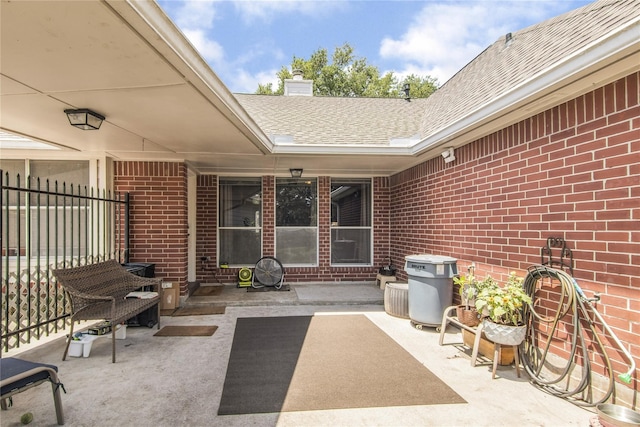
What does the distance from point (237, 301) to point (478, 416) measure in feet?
13.8

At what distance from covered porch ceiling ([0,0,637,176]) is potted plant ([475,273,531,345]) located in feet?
5.81

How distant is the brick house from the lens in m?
2.46

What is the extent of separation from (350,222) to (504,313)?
181 inches

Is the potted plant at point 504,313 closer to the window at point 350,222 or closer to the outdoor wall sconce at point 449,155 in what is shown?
the outdoor wall sconce at point 449,155

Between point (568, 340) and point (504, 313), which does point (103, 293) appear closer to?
point (504, 313)

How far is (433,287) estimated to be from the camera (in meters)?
4.50

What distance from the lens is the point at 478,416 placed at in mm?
2586

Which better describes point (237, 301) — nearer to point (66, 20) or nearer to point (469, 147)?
point (469, 147)

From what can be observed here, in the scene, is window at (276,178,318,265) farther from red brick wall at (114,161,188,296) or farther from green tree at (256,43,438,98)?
green tree at (256,43,438,98)

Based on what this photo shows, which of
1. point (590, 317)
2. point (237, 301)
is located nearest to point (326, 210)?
point (237, 301)

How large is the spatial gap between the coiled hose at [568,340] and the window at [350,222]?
173 inches

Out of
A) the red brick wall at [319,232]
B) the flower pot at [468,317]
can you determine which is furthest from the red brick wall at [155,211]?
the flower pot at [468,317]

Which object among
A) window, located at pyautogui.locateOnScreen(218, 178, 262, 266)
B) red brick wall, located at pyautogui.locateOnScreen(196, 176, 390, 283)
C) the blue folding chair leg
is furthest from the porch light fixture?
window, located at pyautogui.locateOnScreen(218, 178, 262, 266)

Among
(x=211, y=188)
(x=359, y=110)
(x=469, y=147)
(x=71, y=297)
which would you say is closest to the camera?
(x=71, y=297)
